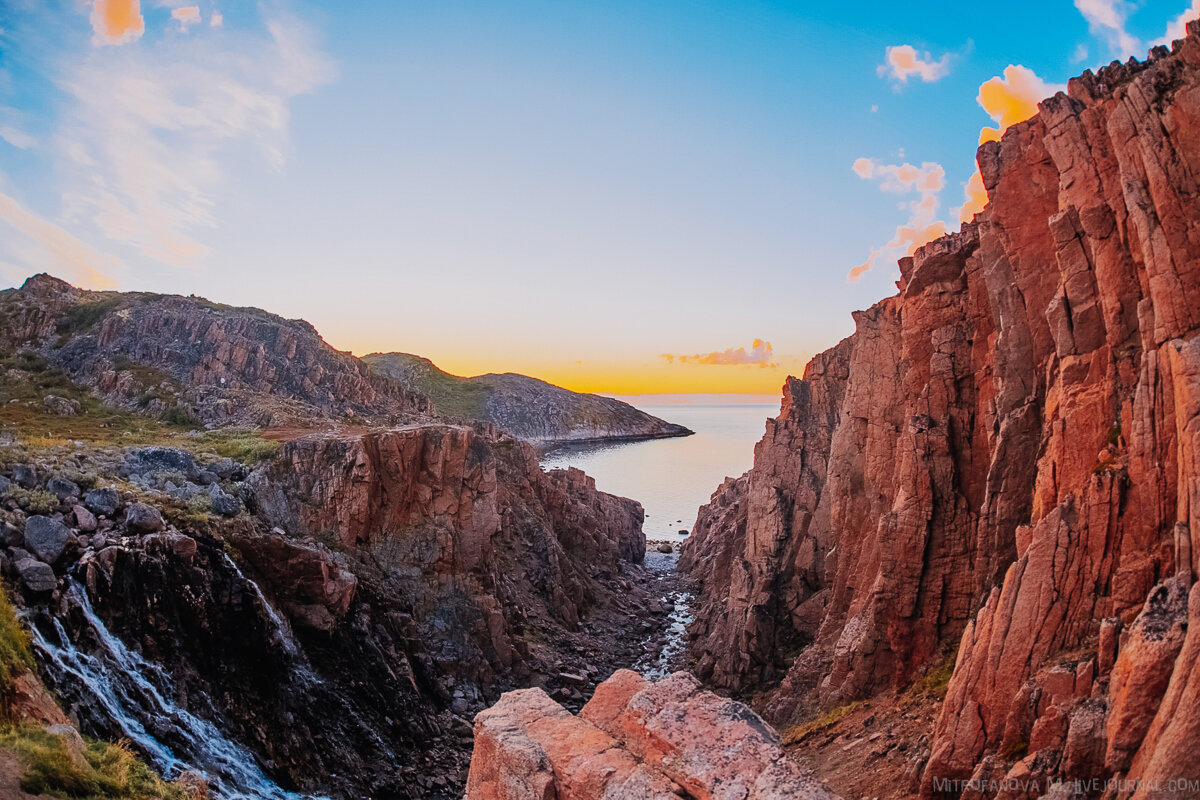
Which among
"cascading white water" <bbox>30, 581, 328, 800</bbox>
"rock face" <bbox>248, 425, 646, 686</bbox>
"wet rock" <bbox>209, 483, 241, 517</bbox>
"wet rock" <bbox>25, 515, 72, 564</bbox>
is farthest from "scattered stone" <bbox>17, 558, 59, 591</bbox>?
"rock face" <bbox>248, 425, 646, 686</bbox>

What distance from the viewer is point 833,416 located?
112ft

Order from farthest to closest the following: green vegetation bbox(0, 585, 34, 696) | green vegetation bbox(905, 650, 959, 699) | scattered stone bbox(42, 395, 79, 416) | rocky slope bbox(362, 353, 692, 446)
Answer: rocky slope bbox(362, 353, 692, 446)
scattered stone bbox(42, 395, 79, 416)
green vegetation bbox(905, 650, 959, 699)
green vegetation bbox(0, 585, 34, 696)

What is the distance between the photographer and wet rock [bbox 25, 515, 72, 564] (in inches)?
811

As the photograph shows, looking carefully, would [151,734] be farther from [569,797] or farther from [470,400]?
[470,400]

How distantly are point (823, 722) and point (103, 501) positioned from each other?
2468 cm

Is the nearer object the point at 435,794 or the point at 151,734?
the point at 151,734

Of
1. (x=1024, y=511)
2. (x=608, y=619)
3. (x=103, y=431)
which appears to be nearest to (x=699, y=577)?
(x=608, y=619)

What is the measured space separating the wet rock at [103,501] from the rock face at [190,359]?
18.5 m

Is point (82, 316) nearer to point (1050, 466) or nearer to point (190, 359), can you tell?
point (190, 359)

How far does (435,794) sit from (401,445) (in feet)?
51.6

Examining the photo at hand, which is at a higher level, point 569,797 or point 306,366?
point 306,366

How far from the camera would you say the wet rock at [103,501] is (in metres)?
23.7

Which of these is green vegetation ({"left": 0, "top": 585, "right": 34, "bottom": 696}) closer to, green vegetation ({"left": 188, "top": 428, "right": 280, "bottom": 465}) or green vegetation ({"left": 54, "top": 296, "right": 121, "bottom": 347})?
green vegetation ({"left": 188, "top": 428, "right": 280, "bottom": 465})

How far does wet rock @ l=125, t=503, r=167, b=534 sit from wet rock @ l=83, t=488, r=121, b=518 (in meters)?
0.49
